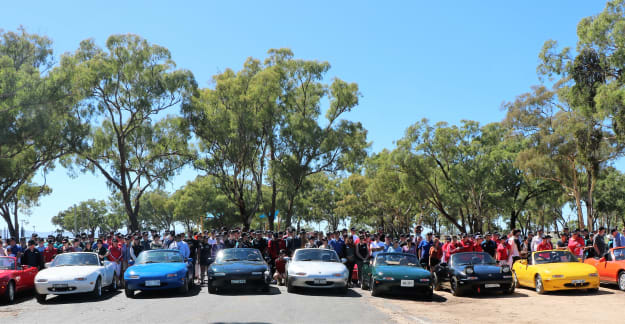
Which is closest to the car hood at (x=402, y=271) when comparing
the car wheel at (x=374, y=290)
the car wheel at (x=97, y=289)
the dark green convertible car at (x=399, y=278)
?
the dark green convertible car at (x=399, y=278)

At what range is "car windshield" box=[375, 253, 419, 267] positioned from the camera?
1634 cm

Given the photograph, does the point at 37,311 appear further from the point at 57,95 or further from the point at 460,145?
the point at 460,145

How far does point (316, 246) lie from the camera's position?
63.9 ft

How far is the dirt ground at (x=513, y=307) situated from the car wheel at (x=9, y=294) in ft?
31.9

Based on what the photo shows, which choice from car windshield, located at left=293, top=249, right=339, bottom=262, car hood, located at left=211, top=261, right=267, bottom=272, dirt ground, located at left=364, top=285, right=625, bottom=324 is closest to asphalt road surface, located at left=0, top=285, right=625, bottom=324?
dirt ground, located at left=364, top=285, right=625, bottom=324

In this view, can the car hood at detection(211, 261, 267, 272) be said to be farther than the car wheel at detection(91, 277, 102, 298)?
Yes

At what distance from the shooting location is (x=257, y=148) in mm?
39844

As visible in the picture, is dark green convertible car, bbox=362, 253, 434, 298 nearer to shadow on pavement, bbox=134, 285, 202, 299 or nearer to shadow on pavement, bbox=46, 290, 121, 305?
shadow on pavement, bbox=134, 285, 202, 299

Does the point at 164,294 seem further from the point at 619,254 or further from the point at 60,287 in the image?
the point at 619,254

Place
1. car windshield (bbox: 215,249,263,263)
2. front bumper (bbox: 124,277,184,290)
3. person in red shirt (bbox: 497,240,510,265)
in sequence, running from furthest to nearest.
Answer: person in red shirt (bbox: 497,240,510,265)
car windshield (bbox: 215,249,263,263)
front bumper (bbox: 124,277,184,290)

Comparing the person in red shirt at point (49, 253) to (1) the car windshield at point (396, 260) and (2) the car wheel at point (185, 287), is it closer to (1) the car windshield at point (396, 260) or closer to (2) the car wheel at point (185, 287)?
(2) the car wheel at point (185, 287)

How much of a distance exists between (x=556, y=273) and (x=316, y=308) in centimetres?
734

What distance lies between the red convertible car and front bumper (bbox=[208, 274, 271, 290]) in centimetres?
532

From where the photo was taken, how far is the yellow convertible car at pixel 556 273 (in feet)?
50.0
